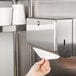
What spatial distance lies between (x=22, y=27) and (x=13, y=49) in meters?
0.23

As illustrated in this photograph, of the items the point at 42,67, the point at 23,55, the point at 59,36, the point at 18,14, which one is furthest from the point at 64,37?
the point at 23,55

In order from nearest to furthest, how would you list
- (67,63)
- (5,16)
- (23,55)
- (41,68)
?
(41,68) → (67,63) → (5,16) → (23,55)

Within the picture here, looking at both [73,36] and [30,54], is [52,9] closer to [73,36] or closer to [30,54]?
[73,36]

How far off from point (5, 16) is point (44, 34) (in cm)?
38

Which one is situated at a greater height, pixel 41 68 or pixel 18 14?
pixel 18 14

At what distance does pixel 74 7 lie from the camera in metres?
0.71

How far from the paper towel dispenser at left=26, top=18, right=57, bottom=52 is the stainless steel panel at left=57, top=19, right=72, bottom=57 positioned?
15mm

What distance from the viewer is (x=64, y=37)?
0.56 meters

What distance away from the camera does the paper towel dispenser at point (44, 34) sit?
1.84 feet

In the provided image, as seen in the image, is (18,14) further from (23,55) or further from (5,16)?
(23,55)

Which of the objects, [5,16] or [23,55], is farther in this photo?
[23,55]

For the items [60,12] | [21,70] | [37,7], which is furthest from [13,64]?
[60,12]

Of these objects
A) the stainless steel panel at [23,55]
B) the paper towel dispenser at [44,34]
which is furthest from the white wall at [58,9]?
the stainless steel panel at [23,55]

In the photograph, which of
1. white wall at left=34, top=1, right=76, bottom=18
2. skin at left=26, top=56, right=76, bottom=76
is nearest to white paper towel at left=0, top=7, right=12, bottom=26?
white wall at left=34, top=1, right=76, bottom=18
